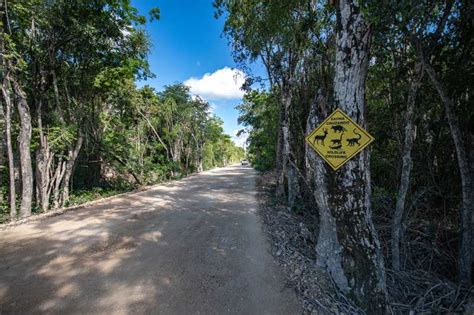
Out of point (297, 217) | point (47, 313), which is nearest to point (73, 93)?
point (47, 313)

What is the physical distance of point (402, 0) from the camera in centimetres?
240

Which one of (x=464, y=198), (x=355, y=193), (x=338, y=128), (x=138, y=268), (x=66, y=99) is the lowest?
(x=138, y=268)

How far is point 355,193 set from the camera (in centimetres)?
242

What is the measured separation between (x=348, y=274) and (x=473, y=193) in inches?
91.0

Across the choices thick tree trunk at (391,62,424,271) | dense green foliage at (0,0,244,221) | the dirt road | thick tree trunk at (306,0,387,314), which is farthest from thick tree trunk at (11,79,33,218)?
thick tree trunk at (391,62,424,271)

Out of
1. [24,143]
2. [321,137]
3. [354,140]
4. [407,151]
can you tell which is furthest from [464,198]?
[24,143]

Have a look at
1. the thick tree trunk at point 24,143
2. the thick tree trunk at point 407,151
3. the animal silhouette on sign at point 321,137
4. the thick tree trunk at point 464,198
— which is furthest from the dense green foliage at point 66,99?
the thick tree trunk at point 464,198

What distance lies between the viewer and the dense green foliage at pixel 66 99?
242 inches

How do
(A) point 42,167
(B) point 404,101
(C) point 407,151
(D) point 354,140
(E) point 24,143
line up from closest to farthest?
(D) point 354,140 → (C) point 407,151 → (B) point 404,101 → (E) point 24,143 → (A) point 42,167

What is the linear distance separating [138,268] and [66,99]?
859cm

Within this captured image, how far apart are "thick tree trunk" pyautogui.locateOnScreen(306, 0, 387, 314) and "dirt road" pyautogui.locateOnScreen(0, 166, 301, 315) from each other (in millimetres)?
808

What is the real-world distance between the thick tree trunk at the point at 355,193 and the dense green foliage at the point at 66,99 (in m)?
6.99

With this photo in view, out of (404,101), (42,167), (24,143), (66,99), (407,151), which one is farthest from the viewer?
(66,99)

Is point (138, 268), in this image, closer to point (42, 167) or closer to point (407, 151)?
point (407, 151)
